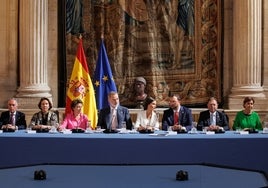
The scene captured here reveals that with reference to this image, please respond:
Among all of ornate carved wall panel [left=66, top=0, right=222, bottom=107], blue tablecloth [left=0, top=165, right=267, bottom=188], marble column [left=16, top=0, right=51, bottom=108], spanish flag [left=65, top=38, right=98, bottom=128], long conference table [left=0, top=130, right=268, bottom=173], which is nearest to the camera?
blue tablecloth [left=0, top=165, right=267, bottom=188]

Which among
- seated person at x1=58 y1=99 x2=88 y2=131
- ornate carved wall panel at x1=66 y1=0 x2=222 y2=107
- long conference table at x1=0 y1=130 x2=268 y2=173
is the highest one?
ornate carved wall panel at x1=66 y1=0 x2=222 y2=107

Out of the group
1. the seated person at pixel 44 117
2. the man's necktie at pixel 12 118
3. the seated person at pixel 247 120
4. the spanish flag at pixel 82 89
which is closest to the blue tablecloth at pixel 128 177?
the seated person at pixel 44 117

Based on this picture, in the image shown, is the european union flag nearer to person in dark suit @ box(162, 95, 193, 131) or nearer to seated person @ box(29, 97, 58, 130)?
seated person @ box(29, 97, 58, 130)

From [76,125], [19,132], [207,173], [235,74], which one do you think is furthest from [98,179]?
[235,74]

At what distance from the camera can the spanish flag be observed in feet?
33.6

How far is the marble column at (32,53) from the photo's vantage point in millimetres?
11375

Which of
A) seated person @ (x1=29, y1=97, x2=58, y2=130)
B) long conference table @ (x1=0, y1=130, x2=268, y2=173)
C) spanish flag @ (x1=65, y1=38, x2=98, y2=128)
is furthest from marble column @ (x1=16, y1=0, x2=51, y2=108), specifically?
long conference table @ (x1=0, y1=130, x2=268, y2=173)

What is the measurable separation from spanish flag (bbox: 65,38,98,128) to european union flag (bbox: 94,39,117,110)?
228 mm

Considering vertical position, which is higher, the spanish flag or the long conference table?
the spanish flag

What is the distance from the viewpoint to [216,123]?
8.79 m

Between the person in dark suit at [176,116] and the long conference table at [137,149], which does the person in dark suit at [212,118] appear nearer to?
the person in dark suit at [176,116]

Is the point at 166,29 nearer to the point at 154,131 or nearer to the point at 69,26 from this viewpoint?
the point at 69,26

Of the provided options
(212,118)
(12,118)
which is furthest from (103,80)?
(212,118)

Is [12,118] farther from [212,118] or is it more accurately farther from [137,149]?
[212,118]
